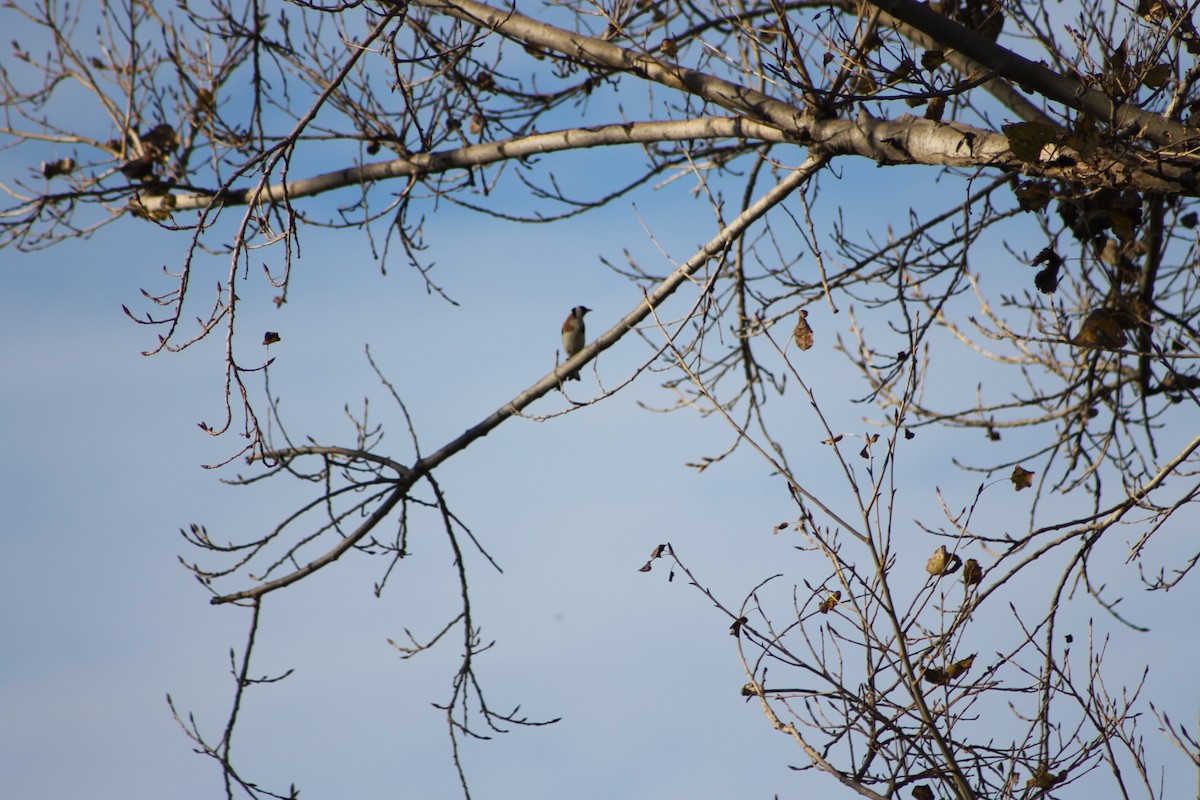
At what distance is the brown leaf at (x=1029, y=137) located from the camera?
4.19 meters

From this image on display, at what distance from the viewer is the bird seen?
8133 millimetres

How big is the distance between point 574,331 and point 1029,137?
4406mm

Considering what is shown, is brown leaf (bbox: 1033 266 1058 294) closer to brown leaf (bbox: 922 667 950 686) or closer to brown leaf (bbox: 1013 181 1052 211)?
brown leaf (bbox: 1013 181 1052 211)

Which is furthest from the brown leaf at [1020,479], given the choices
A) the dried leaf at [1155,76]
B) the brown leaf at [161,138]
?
the brown leaf at [161,138]

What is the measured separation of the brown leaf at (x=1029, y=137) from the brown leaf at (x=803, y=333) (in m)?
1.09

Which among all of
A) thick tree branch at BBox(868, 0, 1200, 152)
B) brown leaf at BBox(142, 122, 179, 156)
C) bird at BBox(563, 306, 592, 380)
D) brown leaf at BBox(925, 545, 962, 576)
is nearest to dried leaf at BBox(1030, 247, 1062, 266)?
thick tree branch at BBox(868, 0, 1200, 152)

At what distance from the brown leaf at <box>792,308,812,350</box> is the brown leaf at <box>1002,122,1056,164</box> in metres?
1.09

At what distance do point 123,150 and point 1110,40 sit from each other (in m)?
6.04

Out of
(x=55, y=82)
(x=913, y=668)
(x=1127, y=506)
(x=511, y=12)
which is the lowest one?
(x=913, y=668)

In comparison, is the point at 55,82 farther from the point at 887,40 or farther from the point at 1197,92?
the point at 1197,92

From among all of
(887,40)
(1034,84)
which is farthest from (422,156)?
(1034,84)

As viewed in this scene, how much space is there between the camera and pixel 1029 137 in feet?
13.8

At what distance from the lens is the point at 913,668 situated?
141 inches

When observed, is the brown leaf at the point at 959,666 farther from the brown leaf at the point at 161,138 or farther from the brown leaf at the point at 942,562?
the brown leaf at the point at 161,138
